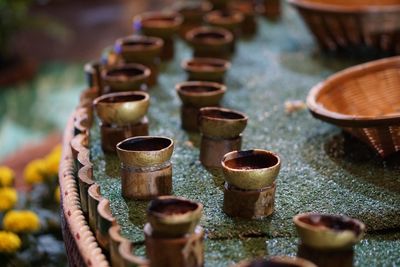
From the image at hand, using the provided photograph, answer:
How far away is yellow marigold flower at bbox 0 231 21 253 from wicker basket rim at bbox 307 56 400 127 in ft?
3.11

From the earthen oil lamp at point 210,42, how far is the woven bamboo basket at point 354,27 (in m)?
0.35

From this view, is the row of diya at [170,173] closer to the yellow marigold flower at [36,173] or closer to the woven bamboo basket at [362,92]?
the woven bamboo basket at [362,92]

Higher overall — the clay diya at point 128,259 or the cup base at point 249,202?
the clay diya at point 128,259

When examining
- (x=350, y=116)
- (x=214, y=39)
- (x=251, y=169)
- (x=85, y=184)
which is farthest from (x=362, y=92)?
(x=85, y=184)

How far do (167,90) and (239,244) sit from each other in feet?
3.90

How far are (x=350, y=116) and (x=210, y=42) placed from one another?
39.4 inches

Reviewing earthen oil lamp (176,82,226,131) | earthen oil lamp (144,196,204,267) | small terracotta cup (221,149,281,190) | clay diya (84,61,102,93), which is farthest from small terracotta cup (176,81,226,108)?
earthen oil lamp (144,196,204,267)

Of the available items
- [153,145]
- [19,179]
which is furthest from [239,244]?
[19,179]

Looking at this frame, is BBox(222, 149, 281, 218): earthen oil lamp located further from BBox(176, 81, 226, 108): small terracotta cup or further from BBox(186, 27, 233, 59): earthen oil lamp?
BBox(186, 27, 233, 59): earthen oil lamp

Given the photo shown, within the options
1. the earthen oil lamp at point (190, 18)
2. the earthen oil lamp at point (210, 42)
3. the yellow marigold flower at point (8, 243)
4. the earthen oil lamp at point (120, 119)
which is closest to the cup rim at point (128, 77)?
the earthen oil lamp at point (120, 119)

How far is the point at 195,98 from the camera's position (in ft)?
6.74

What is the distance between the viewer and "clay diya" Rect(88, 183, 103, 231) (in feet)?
4.72

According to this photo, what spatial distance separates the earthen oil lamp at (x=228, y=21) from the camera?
2979 mm

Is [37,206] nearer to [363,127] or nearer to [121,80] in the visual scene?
[121,80]
